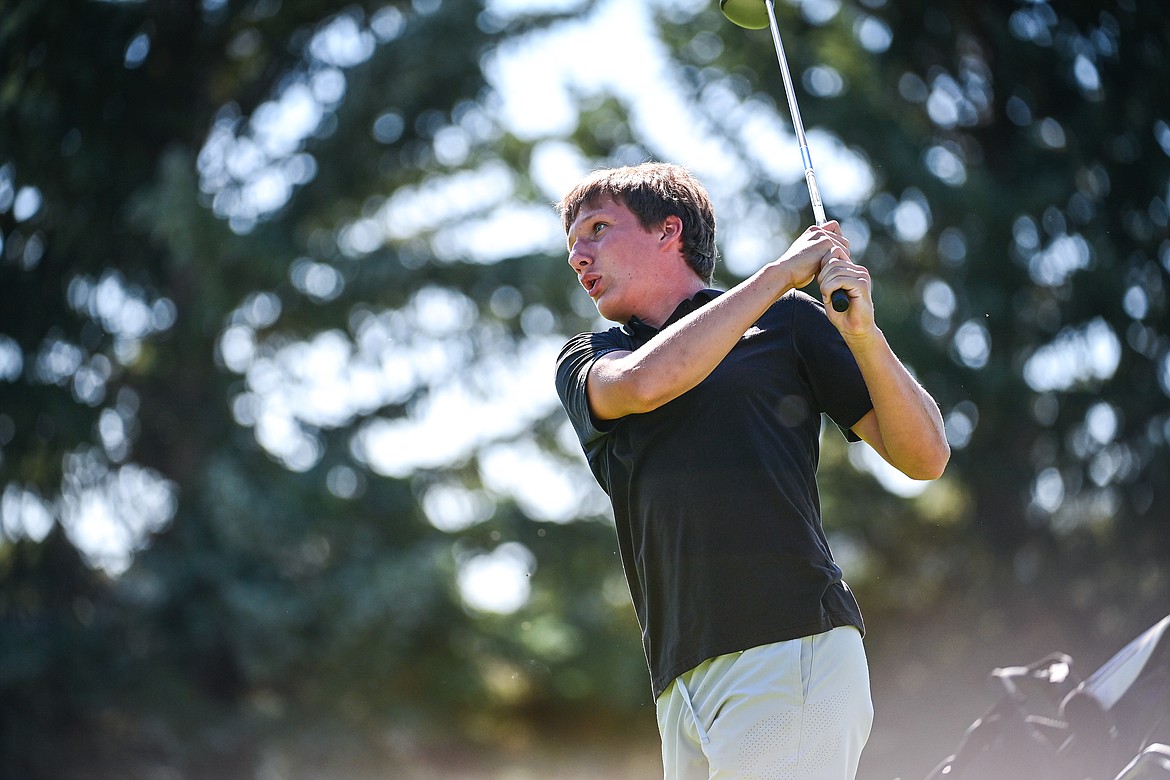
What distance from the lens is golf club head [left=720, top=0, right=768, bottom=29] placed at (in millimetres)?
2820

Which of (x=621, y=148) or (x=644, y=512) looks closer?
(x=644, y=512)

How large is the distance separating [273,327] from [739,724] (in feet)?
32.2

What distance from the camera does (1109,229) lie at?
1100 centimetres

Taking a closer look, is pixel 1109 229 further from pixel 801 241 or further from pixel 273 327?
pixel 801 241

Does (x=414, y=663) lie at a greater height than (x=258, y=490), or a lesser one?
lesser

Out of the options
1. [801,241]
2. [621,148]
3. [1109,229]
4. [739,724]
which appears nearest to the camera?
[739,724]

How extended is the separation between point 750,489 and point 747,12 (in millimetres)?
1417

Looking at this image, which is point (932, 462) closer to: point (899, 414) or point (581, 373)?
point (899, 414)

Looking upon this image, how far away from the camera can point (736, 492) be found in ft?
6.27

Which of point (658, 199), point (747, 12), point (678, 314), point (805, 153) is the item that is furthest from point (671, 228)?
point (747, 12)

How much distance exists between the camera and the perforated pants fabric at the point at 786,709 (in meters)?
1.83

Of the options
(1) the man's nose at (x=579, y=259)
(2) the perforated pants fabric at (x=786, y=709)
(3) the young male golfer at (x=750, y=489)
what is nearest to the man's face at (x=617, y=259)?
(1) the man's nose at (x=579, y=259)

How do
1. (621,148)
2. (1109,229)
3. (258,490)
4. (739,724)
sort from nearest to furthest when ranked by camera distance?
(739,724)
(258,490)
(1109,229)
(621,148)

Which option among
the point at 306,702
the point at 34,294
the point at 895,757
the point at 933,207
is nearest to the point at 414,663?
the point at 306,702
